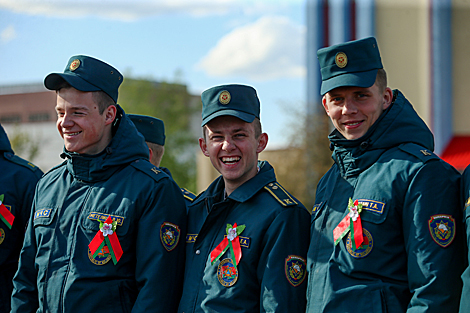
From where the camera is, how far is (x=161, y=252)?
11.3 feet

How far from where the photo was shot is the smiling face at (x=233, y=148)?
3576 millimetres

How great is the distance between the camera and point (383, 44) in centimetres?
1767

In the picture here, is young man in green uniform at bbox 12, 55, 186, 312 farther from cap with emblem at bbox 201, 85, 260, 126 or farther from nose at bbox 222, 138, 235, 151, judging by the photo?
cap with emblem at bbox 201, 85, 260, 126

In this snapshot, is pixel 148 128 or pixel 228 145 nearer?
pixel 228 145

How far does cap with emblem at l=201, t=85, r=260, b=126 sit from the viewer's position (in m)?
Answer: 3.59

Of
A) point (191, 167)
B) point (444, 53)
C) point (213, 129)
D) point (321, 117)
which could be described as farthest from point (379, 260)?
point (191, 167)

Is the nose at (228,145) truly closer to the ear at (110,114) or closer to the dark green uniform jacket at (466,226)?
the ear at (110,114)

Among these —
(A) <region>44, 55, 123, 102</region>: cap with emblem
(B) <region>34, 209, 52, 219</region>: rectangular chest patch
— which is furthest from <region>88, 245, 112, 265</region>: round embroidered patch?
(A) <region>44, 55, 123, 102</region>: cap with emblem

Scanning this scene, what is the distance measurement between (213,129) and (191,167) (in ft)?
116

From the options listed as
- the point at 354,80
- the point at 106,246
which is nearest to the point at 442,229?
the point at 354,80

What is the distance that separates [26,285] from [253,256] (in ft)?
5.58

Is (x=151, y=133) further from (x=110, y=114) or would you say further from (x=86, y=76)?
(x=86, y=76)

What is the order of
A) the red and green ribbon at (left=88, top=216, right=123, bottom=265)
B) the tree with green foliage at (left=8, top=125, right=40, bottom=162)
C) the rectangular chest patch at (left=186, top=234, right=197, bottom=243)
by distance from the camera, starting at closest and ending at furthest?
1. the red and green ribbon at (left=88, top=216, right=123, bottom=265)
2. the rectangular chest patch at (left=186, top=234, right=197, bottom=243)
3. the tree with green foliage at (left=8, top=125, right=40, bottom=162)

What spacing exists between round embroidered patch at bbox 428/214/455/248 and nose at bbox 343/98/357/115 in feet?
2.59
